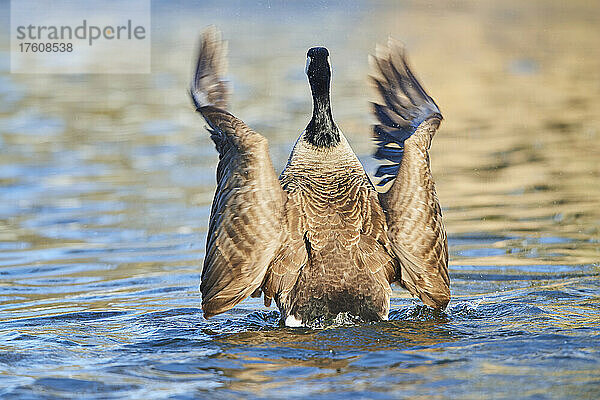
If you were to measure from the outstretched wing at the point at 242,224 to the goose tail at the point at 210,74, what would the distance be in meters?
0.79

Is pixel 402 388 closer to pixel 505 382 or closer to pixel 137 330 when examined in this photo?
pixel 505 382

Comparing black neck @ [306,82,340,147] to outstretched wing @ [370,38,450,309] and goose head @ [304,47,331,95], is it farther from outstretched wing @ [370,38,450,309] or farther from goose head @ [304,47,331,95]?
outstretched wing @ [370,38,450,309]

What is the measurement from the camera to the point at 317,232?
8523 mm

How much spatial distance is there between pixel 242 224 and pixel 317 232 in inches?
26.7

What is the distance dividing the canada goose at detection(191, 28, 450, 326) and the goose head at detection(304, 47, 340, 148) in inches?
0.8

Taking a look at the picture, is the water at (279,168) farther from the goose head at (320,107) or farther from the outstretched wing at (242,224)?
the goose head at (320,107)

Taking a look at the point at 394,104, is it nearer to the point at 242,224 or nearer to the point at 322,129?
the point at 322,129

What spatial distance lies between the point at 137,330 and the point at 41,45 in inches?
738

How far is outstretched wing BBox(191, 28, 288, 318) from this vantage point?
27.4 feet

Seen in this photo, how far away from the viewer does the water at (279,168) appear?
754cm

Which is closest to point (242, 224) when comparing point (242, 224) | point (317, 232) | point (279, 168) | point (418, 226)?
point (242, 224)

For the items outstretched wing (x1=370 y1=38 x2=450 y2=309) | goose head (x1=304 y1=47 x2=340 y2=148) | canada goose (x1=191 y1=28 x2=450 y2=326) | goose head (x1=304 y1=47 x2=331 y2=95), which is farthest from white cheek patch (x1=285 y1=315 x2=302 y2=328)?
goose head (x1=304 y1=47 x2=331 y2=95)

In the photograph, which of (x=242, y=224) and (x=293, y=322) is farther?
(x=293, y=322)

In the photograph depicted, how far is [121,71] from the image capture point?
23.3 meters
